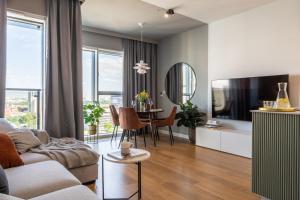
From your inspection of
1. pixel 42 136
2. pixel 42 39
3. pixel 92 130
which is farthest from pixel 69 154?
pixel 92 130

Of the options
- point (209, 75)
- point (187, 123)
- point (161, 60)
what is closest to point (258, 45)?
point (209, 75)

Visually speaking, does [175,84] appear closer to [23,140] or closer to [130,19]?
[130,19]

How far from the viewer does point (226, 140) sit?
3.98 m

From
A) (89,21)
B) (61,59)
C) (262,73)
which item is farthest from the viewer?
(89,21)

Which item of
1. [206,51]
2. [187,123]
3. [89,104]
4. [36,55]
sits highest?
[206,51]

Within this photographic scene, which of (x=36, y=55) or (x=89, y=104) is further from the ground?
(x=36, y=55)

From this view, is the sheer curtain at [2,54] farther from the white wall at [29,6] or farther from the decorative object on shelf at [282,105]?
the decorative object on shelf at [282,105]

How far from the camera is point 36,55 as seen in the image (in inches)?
151

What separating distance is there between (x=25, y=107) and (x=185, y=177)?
117 inches

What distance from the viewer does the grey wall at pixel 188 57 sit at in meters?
4.93

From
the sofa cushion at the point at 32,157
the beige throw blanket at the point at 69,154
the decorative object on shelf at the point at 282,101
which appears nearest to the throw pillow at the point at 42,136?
the beige throw blanket at the point at 69,154

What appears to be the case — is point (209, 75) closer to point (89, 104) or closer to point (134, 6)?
point (134, 6)

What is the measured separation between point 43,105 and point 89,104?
1.47 metres

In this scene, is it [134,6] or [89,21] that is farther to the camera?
[89,21]
